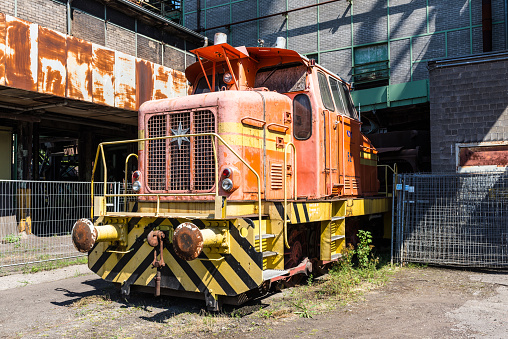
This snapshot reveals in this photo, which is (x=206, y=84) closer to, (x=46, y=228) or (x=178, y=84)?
(x=46, y=228)

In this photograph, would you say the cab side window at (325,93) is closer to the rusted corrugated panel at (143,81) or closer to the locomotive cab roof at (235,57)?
the locomotive cab roof at (235,57)

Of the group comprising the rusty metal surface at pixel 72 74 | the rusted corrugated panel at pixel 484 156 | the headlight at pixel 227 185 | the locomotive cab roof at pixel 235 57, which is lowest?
the headlight at pixel 227 185

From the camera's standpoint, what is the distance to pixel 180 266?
5.26m

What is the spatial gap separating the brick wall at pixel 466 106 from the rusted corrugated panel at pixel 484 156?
18 centimetres

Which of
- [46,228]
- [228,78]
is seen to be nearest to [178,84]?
[46,228]

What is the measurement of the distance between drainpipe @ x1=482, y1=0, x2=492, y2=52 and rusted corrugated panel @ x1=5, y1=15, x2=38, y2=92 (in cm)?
1374

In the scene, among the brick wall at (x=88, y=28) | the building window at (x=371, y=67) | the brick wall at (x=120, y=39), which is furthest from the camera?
the building window at (x=371, y=67)

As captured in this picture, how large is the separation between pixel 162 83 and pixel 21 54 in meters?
4.64

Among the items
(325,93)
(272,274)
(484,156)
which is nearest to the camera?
(272,274)

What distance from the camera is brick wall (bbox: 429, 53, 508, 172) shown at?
9.39 metres

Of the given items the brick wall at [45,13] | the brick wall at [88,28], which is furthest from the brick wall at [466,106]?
the brick wall at [45,13]

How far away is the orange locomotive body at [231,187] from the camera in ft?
16.3

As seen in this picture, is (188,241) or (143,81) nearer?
(188,241)

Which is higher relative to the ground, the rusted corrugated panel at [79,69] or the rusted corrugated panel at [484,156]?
the rusted corrugated panel at [79,69]
